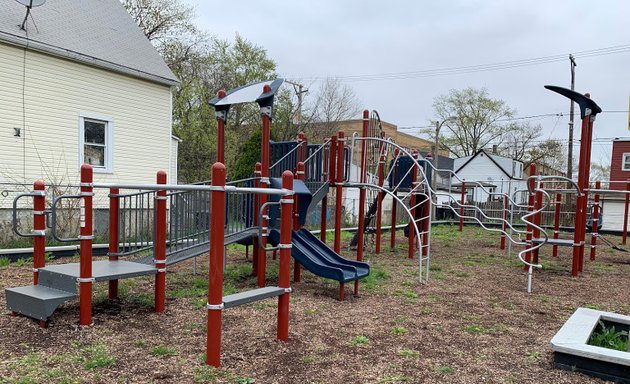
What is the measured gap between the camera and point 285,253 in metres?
4.29

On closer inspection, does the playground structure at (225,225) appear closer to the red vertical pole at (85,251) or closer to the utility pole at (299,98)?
the red vertical pole at (85,251)

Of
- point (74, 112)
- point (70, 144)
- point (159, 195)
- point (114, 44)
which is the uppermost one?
point (114, 44)

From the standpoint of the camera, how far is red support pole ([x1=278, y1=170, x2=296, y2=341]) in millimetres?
4270

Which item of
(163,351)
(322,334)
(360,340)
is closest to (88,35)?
(163,351)

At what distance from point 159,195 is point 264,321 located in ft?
6.07

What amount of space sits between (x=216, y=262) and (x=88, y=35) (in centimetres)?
1147

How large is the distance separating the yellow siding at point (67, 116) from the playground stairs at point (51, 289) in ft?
22.3

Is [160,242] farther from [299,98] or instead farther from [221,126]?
[299,98]

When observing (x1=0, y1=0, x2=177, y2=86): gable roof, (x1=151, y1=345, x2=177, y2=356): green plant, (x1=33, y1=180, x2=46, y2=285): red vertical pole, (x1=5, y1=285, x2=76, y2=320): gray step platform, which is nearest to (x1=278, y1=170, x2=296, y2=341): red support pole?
(x1=151, y1=345, x2=177, y2=356): green plant

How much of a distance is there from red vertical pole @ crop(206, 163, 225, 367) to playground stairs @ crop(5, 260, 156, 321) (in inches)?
64.8

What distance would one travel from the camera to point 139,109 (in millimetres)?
13094

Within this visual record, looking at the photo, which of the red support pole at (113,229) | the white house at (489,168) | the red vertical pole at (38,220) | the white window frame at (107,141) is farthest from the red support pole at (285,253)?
the white house at (489,168)

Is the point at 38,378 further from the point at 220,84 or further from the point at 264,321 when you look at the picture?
the point at 220,84

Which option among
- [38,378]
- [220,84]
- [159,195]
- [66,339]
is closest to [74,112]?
[159,195]
